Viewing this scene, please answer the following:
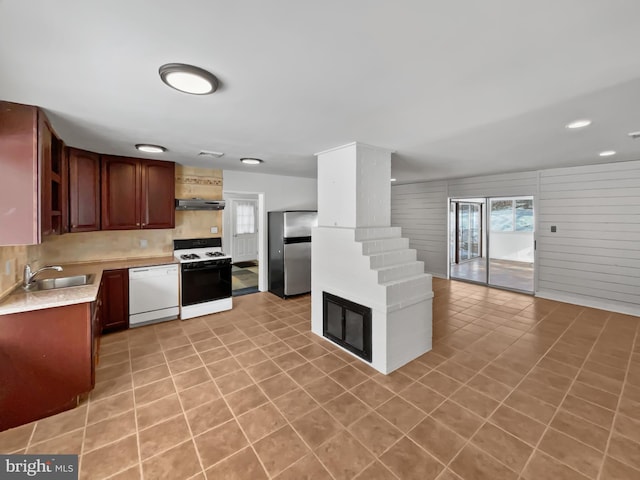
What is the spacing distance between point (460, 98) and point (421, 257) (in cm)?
569

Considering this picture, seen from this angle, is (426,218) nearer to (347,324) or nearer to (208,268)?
(347,324)

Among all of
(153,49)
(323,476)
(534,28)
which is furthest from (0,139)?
(534,28)

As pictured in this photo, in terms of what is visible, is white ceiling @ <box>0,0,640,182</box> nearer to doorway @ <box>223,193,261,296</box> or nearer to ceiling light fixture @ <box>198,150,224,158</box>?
ceiling light fixture @ <box>198,150,224,158</box>

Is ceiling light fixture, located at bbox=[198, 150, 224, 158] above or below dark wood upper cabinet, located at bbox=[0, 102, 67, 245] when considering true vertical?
above

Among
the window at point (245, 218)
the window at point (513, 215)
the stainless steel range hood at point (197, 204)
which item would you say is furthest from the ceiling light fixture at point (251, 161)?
the window at point (513, 215)

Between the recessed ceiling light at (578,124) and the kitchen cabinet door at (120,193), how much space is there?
17.2 ft

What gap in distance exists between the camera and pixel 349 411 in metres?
2.26

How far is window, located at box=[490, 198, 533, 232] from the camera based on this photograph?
7.75 meters

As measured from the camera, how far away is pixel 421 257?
7.21 m

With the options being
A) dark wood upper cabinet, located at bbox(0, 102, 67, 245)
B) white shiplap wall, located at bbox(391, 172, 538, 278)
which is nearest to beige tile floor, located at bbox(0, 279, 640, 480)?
dark wood upper cabinet, located at bbox(0, 102, 67, 245)

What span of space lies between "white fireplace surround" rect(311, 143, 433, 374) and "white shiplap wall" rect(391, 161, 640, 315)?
3553mm

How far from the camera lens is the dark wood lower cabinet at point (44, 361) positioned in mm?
2076

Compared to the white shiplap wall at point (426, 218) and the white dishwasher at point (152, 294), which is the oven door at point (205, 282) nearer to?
the white dishwasher at point (152, 294)

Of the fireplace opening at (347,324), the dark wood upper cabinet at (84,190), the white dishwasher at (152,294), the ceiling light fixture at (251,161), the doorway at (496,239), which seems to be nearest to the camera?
the fireplace opening at (347,324)
